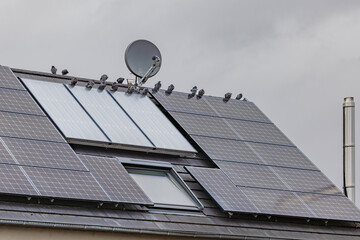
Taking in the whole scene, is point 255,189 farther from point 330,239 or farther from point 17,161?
point 17,161

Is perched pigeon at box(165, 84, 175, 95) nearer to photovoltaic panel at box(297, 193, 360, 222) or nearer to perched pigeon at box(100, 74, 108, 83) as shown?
perched pigeon at box(100, 74, 108, 83)

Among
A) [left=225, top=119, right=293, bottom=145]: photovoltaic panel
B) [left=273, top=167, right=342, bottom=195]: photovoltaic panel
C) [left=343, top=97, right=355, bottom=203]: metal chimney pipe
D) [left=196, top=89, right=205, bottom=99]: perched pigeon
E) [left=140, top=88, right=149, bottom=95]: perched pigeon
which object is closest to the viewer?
[left=273, top=167, right=342, bottom=195]: photovoltaic panel

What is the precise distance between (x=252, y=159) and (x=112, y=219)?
5571mm

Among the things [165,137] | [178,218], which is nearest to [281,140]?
[165,137]

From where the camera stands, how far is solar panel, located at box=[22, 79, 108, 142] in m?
23.5

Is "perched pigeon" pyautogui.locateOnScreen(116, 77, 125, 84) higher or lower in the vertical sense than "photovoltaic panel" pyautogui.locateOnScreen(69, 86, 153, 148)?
higher

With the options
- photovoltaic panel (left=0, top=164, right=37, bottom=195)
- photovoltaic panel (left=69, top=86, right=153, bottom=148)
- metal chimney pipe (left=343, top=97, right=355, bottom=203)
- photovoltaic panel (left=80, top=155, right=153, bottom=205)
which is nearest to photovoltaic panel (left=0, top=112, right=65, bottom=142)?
photovoltaic panel (left=80, top=155, right=153, bottom=205)

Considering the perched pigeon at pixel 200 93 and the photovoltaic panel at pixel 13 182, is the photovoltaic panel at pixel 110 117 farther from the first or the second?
the photovoltaic panel at pixel 13 182

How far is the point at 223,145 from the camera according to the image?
1020 inches

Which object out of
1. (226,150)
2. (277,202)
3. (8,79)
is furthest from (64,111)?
(277,202)

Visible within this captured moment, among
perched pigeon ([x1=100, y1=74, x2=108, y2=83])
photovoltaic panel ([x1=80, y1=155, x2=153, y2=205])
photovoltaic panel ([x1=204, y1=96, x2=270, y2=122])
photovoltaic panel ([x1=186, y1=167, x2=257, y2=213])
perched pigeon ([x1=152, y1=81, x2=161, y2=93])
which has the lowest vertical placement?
photovoltaic panel ([x1=186, y1=167, x2=257, y2=213])

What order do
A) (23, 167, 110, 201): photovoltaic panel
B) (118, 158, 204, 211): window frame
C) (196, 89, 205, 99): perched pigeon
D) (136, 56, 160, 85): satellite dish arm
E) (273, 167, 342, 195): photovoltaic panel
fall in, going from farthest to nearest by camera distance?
(136, 56, 160, 85): satellite dish arm
(196, 89, 205, 99): perched pigeon
(273, 167, 342, 195): photovoltaic panel
(118, 158, 204, 211): window frame
(23, 167, 110, 201): photovoltaic panel

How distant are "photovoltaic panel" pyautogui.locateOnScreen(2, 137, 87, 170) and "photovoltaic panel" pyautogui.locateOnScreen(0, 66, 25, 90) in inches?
83.9

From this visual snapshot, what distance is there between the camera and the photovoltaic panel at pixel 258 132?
1059 inches
